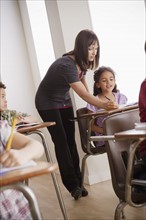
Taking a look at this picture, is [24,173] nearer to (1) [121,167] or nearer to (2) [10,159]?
(2) [10,159]

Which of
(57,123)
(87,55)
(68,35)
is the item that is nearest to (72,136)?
(57,123)

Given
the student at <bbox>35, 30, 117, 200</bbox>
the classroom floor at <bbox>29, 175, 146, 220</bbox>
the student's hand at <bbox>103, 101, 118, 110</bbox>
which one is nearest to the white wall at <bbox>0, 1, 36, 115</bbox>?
the classroom floor at <bbox>29, 175, 146, 220</bbox>

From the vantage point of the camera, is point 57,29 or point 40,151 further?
point 57,29

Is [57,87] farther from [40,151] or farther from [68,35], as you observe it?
[40,151]

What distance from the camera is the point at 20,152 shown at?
3.33 feet

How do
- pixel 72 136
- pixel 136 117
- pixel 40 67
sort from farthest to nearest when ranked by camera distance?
pixel 40 67 < pixel 72 136 < pixel 136 117

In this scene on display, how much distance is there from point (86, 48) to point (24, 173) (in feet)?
6.53

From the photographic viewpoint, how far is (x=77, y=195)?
2879 millimetres

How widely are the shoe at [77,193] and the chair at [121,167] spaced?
129 cm

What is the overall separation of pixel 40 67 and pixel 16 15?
0.87 meters

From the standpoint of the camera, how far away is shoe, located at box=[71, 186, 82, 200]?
113 inches

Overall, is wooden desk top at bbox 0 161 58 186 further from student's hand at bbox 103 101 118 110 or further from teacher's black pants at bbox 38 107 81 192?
teacher's black pants at bbox 38 107 81 192

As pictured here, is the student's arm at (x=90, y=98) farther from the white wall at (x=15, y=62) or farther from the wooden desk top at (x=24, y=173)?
the white wall at (x=15, y=62)

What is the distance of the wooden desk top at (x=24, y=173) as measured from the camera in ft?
2.79
